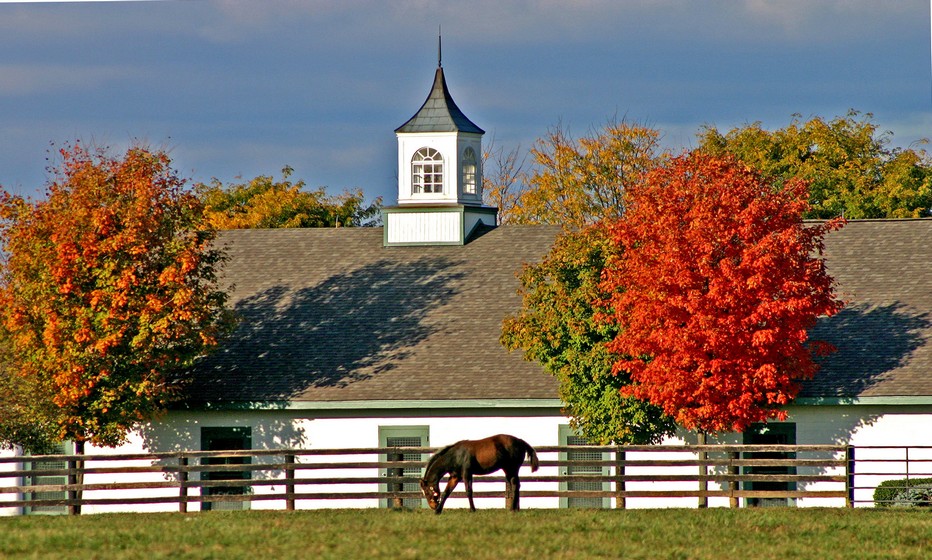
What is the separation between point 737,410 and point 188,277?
44.3 feet

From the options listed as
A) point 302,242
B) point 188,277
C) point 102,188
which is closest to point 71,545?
point 102,188

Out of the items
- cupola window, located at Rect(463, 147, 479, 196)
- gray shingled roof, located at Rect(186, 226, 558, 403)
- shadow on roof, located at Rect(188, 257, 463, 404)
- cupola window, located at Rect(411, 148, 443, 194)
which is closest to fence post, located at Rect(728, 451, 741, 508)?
gray shingled roof, located at Rect(186, 226, 558, 403)

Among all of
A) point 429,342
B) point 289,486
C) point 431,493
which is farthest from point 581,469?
point 431,493

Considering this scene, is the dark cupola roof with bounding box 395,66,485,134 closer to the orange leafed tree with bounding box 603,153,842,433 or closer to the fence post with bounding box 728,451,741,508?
the orange leafed tree with bounding box 603,153,842,433

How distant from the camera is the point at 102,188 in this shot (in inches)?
1170

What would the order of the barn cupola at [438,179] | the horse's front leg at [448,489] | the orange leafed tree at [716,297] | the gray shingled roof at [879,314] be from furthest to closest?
the barn cupola at [438,179] → the gray shingled roof at [879,314] → the orange leafed tree at [716,297] → the horse's front leg at [448,489]

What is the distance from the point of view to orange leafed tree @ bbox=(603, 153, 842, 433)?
26938mm

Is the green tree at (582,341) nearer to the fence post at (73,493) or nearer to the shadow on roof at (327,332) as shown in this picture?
the shadow on roof at (327,332)

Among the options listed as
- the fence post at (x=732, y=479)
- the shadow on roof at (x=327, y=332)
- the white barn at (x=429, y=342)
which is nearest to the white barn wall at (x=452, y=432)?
the white barn at (x=429, y=342)

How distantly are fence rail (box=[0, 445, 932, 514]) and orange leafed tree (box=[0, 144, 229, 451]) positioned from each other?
1.51 m

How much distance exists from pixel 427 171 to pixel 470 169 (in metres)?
1.17

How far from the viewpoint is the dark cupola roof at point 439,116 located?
3800 cm

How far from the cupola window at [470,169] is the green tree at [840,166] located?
43.5 feet

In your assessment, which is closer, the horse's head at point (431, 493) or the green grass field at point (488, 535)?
the green grass field at point (488, 535)
